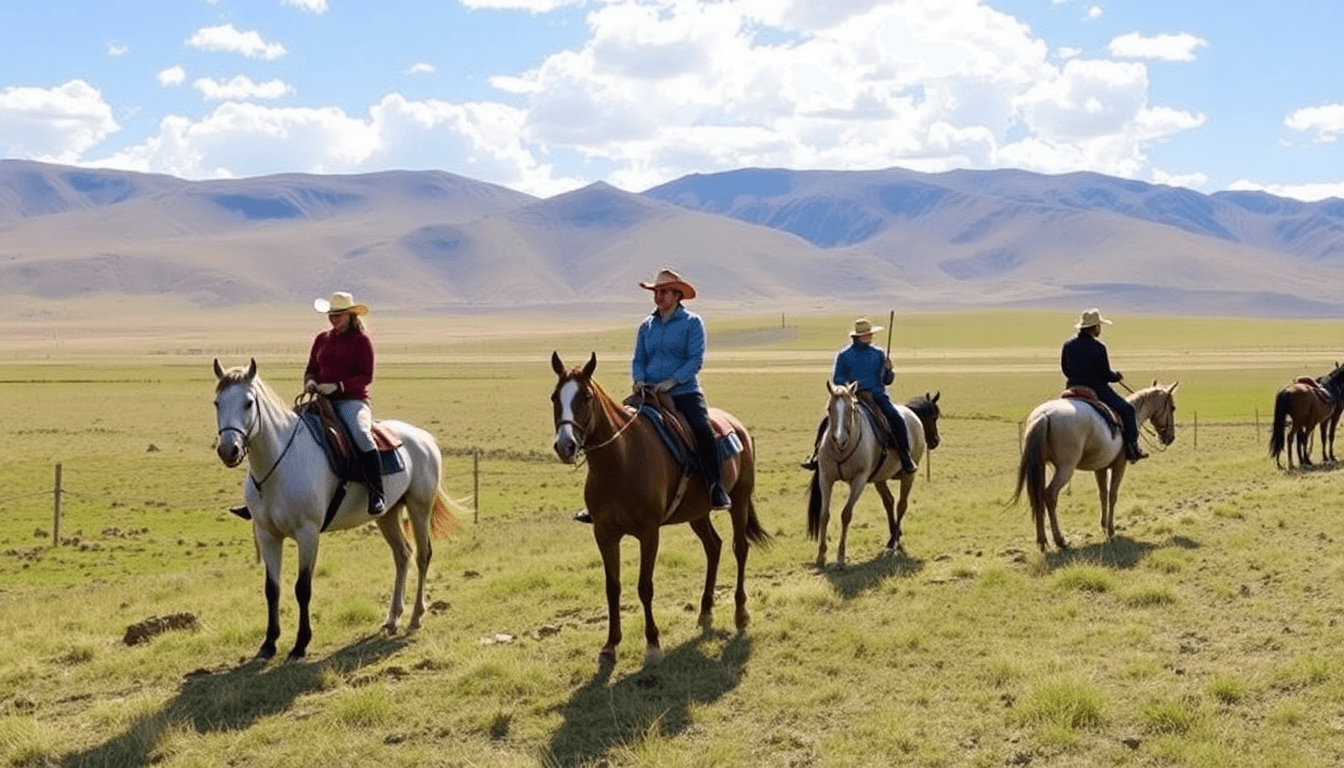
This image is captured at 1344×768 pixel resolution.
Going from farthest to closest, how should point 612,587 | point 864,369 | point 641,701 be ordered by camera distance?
1. point 864,369
2. point 612,587
3. point 641,701

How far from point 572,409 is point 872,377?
6.87m

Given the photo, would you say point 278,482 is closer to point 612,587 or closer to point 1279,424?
point 612,587

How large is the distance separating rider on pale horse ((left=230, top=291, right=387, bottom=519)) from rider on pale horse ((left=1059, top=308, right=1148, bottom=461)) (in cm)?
916

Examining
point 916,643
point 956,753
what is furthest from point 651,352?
point 956,753

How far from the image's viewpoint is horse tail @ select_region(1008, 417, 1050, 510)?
14344 mm

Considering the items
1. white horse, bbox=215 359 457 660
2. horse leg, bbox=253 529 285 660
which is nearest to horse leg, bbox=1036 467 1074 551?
white horse, bbox=215 359 457 660

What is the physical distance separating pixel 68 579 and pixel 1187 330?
18257cm

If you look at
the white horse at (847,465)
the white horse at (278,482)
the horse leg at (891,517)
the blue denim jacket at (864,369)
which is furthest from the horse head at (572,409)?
the horse leg at (891,517)

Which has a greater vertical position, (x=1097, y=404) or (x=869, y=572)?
(x=1097, y=404)

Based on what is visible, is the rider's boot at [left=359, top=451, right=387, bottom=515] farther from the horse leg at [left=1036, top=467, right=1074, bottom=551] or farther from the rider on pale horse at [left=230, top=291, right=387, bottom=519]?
the horse leg at [left=1036, top=467, right=1074, bottom=551]

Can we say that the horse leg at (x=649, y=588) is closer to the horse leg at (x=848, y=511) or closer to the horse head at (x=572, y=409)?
the horse head at (x=572, y=409)

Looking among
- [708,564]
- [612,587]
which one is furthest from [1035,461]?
[612,587]

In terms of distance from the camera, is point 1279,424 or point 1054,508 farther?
point 1279,424

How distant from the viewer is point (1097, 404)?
50.6 ft
